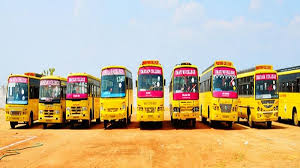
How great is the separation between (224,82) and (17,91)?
553 inches

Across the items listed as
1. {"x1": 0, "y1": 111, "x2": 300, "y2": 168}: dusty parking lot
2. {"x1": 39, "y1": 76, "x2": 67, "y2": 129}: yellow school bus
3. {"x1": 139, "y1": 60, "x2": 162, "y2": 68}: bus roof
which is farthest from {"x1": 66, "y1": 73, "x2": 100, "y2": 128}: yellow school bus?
{"x1": 0, "y1": 111, "x2": 300, "y2": 168}: dusty parking lot

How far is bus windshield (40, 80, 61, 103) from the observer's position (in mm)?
21469

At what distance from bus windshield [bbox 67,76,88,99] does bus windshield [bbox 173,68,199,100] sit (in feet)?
20.2

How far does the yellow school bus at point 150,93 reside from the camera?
63.5 feet

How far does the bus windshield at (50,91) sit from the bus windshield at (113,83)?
3.68 metres

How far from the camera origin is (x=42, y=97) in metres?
21.5

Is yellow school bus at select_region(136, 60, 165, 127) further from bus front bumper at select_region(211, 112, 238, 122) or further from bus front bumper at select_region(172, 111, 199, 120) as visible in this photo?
bus front bumper at select_region(211, 112, 238, 122)

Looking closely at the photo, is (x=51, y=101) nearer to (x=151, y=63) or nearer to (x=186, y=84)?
(x=151, y=63)

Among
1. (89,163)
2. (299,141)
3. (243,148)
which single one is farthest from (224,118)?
(89,163)

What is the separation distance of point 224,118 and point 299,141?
5.43 meters

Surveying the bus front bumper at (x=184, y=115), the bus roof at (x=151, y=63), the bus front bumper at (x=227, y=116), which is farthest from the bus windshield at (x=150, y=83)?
the bus front bumper at (x=227, y=116)

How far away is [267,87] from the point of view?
64.5 feet

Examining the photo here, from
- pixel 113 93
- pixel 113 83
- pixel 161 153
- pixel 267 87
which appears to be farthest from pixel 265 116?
pixel 161 153

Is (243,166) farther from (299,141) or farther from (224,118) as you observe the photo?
(224,118)
